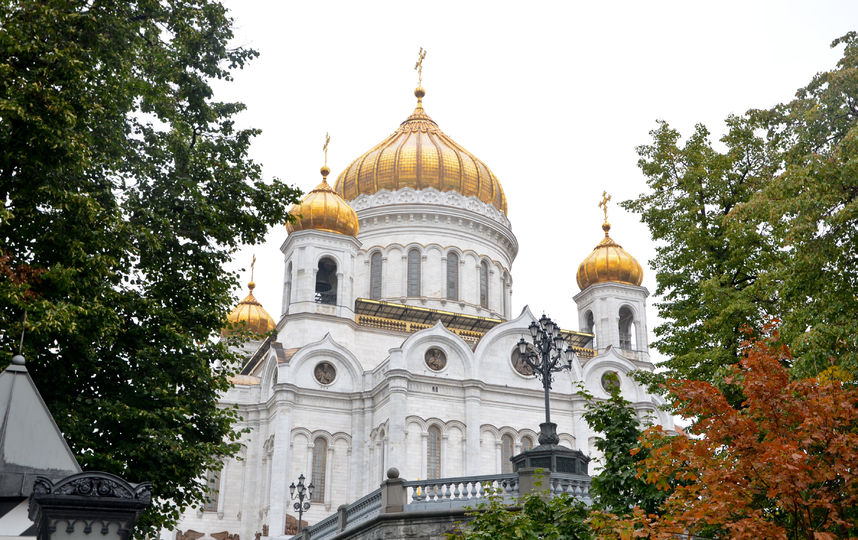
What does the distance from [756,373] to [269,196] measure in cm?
962

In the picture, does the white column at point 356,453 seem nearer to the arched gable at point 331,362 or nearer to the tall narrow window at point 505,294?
the arched gable at point 331,362

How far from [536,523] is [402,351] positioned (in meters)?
23.8

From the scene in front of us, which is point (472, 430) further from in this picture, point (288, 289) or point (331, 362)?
point (288, 289)

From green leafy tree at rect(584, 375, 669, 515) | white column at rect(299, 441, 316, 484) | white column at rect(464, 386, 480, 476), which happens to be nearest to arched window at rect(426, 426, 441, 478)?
white column at rect(464, 386, 480, 476)

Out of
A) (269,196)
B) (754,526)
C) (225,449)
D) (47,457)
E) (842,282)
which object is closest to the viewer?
(47,457)

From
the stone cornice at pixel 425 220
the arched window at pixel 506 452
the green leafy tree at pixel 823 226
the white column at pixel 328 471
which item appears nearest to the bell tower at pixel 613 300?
the stone cornice at pixel 425 220

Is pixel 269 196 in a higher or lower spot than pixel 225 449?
higher

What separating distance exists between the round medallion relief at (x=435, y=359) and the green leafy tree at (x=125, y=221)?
20158 mm

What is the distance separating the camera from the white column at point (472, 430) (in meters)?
34.7

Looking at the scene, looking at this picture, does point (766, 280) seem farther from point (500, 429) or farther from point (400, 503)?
point (500, 429)

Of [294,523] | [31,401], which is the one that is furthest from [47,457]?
[294,523]

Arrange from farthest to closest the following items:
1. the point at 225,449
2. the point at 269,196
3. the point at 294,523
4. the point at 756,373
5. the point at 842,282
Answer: the point at 294,523 → the point at 269,196 → the point at 225,449 → the point at 842,282 → the point at 756,373

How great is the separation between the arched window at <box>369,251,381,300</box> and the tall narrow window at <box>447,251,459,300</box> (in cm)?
339

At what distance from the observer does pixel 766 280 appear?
15.7 meters
